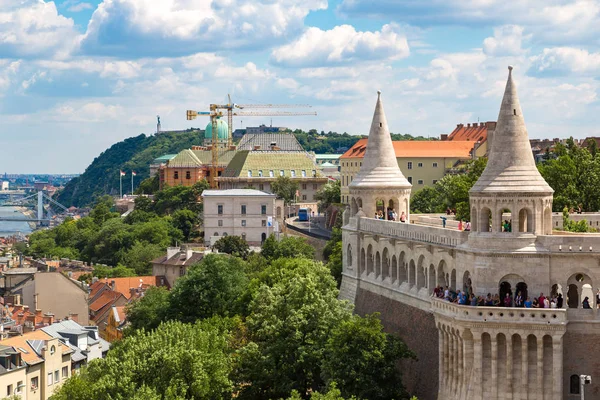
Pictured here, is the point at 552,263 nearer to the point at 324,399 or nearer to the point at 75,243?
the point at 324,399

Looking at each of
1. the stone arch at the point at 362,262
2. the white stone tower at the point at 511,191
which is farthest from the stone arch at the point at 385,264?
the white stone tower at the point at 511,191

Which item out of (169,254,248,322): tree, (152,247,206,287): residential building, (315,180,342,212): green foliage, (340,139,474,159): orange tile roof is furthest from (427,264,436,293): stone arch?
(315,180,342,212): green foliage

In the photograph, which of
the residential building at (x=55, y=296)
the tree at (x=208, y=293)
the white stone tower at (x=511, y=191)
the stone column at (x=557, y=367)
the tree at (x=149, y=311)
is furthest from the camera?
the residential building at (x=55, y=296)

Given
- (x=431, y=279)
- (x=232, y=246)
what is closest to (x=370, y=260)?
(x=431, y=279)

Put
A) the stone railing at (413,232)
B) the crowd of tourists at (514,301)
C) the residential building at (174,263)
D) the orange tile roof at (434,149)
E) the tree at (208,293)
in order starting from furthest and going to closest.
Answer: the orange tile roof at (434,149), the residential building at (174,263), the tree at (208,293), the stone railing at (413,232), the crowd of tourists at (514,301)

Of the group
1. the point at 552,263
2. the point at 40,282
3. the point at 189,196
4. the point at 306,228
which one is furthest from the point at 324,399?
the point at 189,196

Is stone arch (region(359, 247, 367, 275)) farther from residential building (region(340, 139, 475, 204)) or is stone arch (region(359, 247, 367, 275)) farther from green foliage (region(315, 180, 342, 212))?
green foliage (region(315, 180, 342, 212))

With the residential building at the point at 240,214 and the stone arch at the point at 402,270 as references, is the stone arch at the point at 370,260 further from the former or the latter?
the residential building at the point at 240,214
